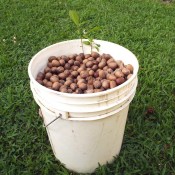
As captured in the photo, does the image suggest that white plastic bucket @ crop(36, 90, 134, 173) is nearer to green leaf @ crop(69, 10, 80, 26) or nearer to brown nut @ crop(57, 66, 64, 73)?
brown nut @ crop(57, 66, 64, 73)

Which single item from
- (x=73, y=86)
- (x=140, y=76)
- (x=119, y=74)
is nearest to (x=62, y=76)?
(x=73, y=86)

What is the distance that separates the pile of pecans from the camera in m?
2.04

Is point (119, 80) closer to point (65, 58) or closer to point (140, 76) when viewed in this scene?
point (65, 58)

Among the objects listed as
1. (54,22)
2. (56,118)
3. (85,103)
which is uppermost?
(85,103)

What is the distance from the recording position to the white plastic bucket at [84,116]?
6.00 ft

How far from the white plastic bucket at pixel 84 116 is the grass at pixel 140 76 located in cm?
16

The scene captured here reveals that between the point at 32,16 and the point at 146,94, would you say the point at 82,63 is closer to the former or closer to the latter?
the point at 146,94

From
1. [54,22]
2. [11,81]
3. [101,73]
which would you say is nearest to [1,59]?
[11,81]

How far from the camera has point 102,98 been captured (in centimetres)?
181

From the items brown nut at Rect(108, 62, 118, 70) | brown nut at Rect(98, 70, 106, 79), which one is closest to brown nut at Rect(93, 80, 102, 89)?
brown nut at Rect(98, 70, 106, 79)

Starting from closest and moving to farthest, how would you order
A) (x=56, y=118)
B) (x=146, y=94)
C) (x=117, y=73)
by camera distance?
(x=56, y=118)
(x=117, y=73)
(x=146, y=94)

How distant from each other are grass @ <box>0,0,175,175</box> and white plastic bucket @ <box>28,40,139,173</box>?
16cm

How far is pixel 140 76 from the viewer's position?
3393mm

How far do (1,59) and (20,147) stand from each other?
144 centimetres
